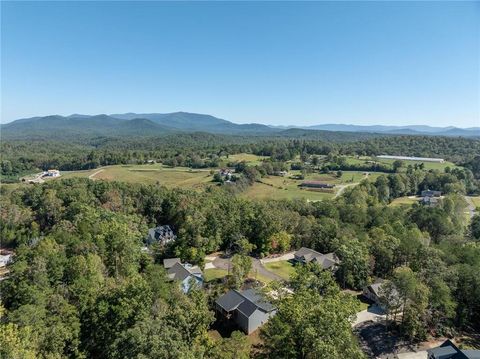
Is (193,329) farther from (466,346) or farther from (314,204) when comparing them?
(314,204)

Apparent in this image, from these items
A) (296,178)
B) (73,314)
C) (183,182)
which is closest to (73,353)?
(73,314)

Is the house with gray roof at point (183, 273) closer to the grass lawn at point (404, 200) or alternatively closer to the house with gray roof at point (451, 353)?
the house with gray roof at point (451, 353)

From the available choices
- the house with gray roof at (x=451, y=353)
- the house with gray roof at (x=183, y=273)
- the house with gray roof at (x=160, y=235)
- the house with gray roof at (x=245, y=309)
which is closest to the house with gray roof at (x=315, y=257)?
the house with gray roof at (x=245, y=309)

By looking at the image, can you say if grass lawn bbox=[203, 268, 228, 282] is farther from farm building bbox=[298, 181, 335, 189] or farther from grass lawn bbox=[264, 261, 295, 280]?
farm building bbox=[298, 181, 335, 189]

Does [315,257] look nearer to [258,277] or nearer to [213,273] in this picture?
[258,277]

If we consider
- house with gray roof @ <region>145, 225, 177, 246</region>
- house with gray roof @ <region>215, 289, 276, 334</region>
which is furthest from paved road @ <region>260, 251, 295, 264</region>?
house with gray roof @ <region>145, 225, 177, 246</region>

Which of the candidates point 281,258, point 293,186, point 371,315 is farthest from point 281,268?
point 293,186
